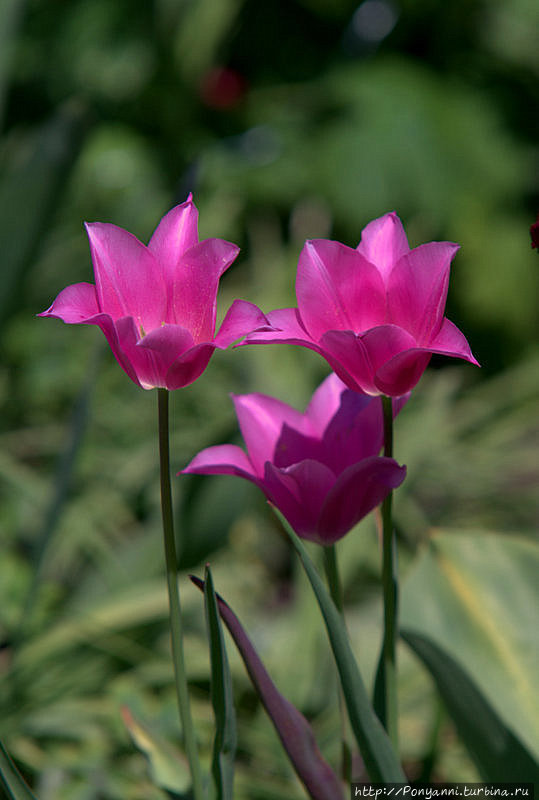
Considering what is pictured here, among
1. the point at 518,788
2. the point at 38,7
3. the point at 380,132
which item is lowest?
the point at 518,788

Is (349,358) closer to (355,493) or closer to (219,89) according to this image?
(355,493)

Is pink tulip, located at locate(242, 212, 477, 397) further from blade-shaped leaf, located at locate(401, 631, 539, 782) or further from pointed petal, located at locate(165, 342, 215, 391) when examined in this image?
blade-shaped leaf, located at locate(401, 631, 539, 782)

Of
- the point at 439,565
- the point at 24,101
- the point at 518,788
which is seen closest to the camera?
the point at 518,788

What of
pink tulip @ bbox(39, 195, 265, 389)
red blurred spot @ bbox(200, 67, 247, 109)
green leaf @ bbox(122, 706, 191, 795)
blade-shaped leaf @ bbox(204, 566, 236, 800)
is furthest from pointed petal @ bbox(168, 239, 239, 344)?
red blurred spot @ bbox(200, 67, 247, 109)

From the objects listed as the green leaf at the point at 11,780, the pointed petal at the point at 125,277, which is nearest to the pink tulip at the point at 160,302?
the pointed petal at the point at 125,277

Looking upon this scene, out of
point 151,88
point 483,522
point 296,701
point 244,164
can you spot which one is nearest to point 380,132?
point 244,164

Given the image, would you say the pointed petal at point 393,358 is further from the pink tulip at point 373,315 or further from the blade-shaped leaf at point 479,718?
the blade-shaped leaf at point 479,718

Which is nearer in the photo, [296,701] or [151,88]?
[296,701]

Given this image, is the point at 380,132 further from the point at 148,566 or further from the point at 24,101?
the point at 148,566
